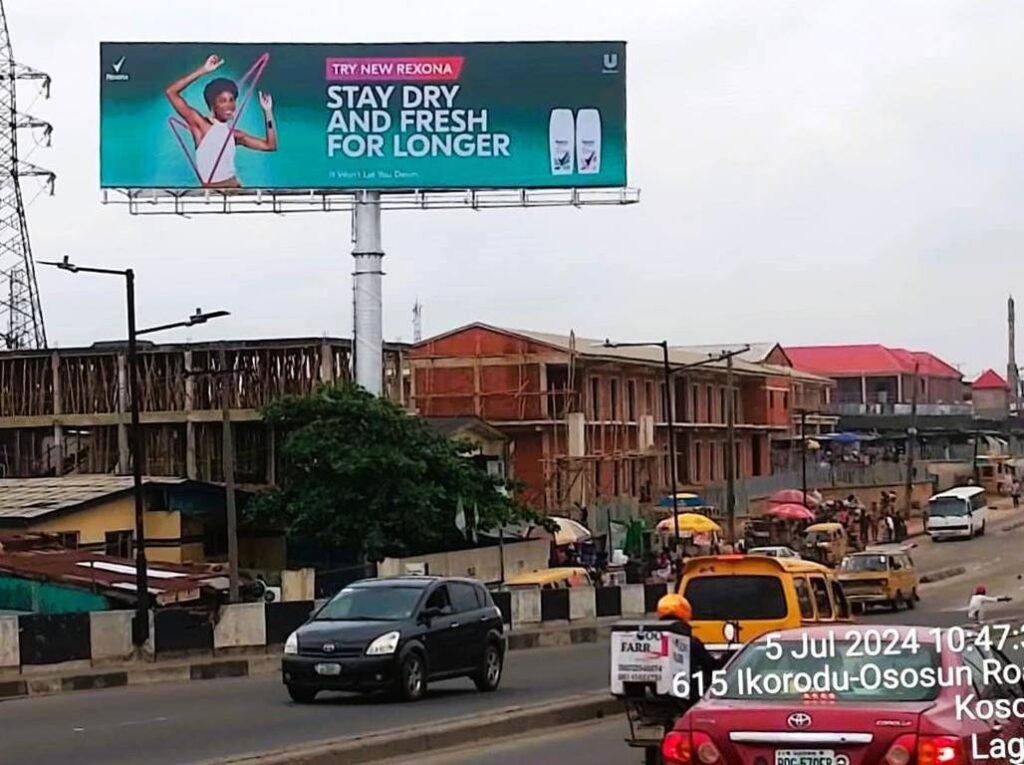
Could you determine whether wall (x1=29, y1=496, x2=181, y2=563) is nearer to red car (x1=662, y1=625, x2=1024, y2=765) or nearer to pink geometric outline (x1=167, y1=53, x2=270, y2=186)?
pink geometric outline (x1=167, y1=53, x2=270, y2=186)

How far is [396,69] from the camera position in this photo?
176 feet

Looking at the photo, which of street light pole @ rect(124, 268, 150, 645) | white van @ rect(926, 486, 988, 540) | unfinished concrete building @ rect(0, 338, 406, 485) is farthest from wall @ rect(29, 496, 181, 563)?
white van @ rect(926, 486, 988, 540)

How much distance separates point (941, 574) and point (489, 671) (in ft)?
133

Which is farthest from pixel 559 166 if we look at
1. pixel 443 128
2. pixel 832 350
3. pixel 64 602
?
pixel 832 350

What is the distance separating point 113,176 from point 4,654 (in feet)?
86.6

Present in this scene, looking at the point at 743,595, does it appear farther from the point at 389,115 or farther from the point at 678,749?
the point at 389,115

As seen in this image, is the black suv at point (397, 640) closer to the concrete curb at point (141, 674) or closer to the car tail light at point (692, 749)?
the concrete curb at point (141, 674)

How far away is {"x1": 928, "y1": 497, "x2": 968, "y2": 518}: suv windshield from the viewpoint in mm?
74562

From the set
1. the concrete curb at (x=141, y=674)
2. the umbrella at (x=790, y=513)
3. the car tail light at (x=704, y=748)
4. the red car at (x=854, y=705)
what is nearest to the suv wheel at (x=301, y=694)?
the concrete curb at (x=141, y=674)

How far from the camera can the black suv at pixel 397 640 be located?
21266mm

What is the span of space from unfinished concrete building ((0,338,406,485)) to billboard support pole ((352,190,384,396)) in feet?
11.9

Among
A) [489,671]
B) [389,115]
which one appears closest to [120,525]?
[389,115]

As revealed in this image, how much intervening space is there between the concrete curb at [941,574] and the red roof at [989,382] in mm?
110388

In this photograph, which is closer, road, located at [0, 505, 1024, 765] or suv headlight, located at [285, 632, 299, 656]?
road, located at [0, 505, 1024, 765]
